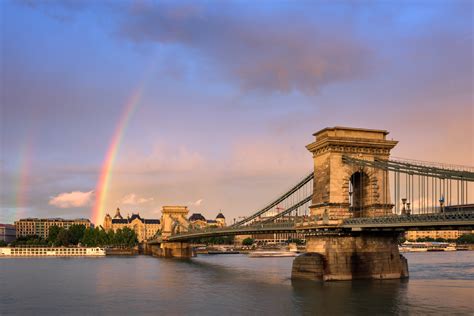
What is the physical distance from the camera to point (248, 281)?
70375mm

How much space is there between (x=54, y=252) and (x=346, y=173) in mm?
130105

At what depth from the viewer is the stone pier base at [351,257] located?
5778 centimetres

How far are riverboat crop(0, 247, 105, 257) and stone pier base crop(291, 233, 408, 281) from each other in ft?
394

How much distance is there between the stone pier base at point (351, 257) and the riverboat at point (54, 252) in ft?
394

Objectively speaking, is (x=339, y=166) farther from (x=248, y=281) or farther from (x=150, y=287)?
(x=150, y=287)

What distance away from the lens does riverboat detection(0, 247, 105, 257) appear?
168 meters

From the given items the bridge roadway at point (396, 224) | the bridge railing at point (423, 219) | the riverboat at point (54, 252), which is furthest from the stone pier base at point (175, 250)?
the bridge railing at point (423, 219)

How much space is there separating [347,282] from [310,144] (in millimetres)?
15531

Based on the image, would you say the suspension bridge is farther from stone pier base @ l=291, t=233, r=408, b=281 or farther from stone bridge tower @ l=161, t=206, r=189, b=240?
stone bridge tower @ l=161, t=206, r=189, b=240

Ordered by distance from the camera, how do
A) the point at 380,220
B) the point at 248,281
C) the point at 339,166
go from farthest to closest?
the point at 248,281 → the point at 339,166 → the point at 380,220

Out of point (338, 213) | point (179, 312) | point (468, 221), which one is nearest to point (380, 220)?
point (338, 213)

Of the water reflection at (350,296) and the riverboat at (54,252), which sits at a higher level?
the water reflection at (350,296)

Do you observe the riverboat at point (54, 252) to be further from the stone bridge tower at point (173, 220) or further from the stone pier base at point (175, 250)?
the stone pier base at point (175, 250)

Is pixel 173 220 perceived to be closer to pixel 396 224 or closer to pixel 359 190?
pixel 359 190
